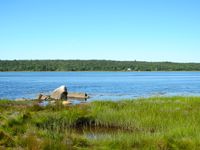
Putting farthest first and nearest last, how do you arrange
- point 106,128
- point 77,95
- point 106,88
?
point 106,88 → point 77,95 → point 106,128

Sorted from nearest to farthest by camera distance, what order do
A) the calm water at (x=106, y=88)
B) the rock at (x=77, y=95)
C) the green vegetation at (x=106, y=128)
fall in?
the green vegetation at (x=106, y=128)
the rock at (x=77, y=95)
the calm water at (x=106, y=88)

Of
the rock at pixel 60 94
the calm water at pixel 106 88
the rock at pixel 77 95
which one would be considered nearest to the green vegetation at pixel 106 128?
the rock at pixel 60 94

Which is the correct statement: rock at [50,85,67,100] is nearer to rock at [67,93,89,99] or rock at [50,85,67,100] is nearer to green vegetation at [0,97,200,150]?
rock at [67,93,89,99]

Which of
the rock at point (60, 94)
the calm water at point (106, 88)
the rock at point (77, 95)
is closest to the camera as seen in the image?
the rock at point (60, 94)

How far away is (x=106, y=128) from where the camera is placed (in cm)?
1745

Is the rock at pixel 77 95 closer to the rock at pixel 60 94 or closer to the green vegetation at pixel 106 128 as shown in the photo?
the rock at pixel 60 94

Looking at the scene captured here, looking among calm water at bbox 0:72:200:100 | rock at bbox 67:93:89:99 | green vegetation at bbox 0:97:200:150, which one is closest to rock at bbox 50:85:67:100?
rock at bbox 67:93:89:99

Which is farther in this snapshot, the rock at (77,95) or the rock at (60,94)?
the rock at (77,95)

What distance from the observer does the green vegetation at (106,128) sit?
11742 mm

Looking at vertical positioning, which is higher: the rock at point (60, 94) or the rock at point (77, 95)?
the rock at point (60, 94)

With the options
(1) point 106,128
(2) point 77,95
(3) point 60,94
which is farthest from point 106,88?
(1) point 106,128

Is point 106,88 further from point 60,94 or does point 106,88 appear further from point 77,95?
point 60,94

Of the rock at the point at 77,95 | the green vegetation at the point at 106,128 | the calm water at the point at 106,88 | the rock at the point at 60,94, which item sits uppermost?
the green vegetation at the point at 106,128

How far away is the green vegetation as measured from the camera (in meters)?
11.7
